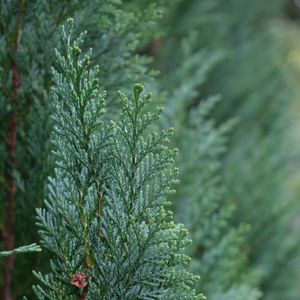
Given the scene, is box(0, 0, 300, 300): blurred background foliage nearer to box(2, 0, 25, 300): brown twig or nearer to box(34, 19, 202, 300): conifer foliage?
box(2, 0, 25, 300): brown twig

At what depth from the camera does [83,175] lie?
1.20m

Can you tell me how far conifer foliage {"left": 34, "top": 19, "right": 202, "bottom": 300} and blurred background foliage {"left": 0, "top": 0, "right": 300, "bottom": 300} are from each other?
1.49ft

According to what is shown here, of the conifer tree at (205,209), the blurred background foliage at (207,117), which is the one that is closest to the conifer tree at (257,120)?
the blurred background foliage at (207,117)

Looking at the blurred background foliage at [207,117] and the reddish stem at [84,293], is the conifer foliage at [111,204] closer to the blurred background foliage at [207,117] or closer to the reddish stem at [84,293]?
the reddish stem at [84,293]

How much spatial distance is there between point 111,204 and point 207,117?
3.52 meters

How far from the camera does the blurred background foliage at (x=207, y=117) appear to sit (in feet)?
5.39

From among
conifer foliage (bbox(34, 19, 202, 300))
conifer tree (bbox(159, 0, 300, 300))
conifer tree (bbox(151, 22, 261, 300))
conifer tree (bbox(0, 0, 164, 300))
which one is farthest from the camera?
conifer tree (bbox(159, 0, 300, 300))

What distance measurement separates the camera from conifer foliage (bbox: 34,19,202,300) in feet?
3.82

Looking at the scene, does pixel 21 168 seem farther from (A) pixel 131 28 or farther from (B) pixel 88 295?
(B) pixel 88 295

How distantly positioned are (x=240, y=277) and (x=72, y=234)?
5.05ft

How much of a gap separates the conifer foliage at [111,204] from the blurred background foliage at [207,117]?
454 millimetres

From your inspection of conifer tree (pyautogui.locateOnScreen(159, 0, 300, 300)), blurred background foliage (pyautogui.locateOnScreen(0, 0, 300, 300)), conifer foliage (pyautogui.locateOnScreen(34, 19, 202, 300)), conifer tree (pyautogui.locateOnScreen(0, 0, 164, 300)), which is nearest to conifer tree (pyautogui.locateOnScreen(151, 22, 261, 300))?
blurred background foliage (pyautogui.locateOnScreen(0, 0, 300, 300))

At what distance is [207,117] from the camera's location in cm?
464

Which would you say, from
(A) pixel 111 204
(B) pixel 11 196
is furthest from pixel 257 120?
(A) pixel 111 204
